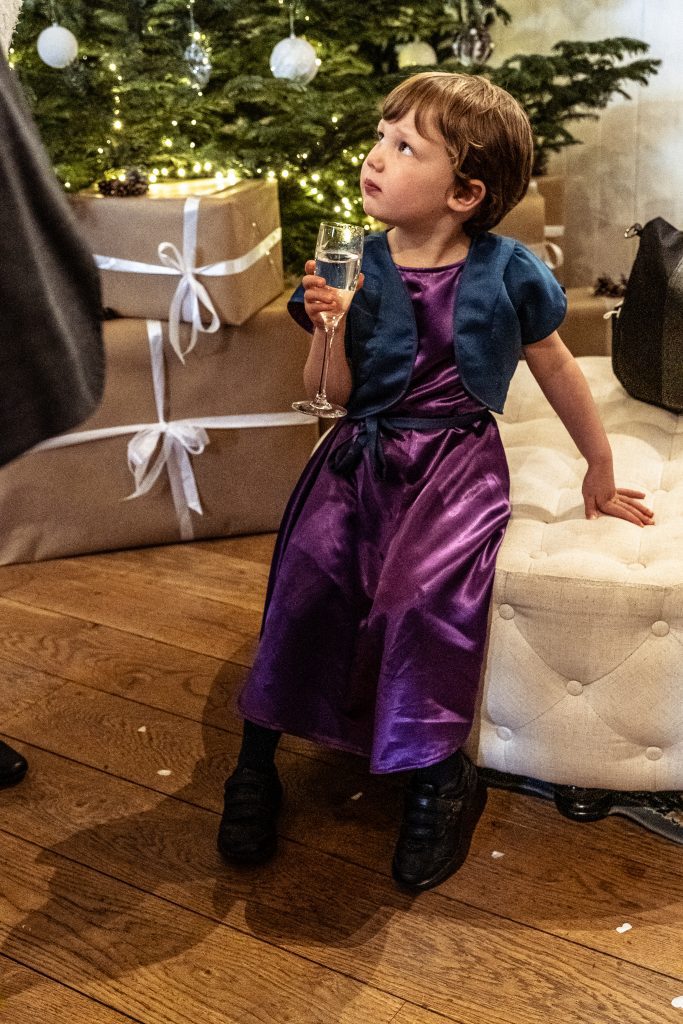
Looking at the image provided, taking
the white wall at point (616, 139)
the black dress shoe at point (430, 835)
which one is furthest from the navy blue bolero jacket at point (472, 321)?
the white wall at point (616, 139)

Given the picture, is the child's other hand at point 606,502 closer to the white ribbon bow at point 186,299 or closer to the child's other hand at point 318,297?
the child's other hand at point 318,297

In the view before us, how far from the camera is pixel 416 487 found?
4.75 ft

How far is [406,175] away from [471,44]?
1327 mm

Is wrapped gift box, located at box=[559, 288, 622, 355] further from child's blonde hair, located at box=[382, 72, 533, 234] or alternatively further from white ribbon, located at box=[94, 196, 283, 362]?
child's blonde hair, located at box=[382, 72, 533, 234]

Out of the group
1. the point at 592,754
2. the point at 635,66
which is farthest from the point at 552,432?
the point at 635,66

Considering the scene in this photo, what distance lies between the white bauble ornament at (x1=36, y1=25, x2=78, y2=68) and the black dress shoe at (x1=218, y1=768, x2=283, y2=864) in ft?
4.44

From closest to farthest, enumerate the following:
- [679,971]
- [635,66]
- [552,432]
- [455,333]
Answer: [679,971]
[455,333]
[552,432]
[635,66]

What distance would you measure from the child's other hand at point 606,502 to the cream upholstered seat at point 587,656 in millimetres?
19

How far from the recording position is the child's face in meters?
1.39

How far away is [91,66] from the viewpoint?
222 cm

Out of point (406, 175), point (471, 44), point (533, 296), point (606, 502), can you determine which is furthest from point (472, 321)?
point (471, 44)

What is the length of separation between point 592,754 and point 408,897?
304 mm

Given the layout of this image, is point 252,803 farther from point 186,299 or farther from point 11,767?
point 186,299

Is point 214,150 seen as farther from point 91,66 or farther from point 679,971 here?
point 679,971
